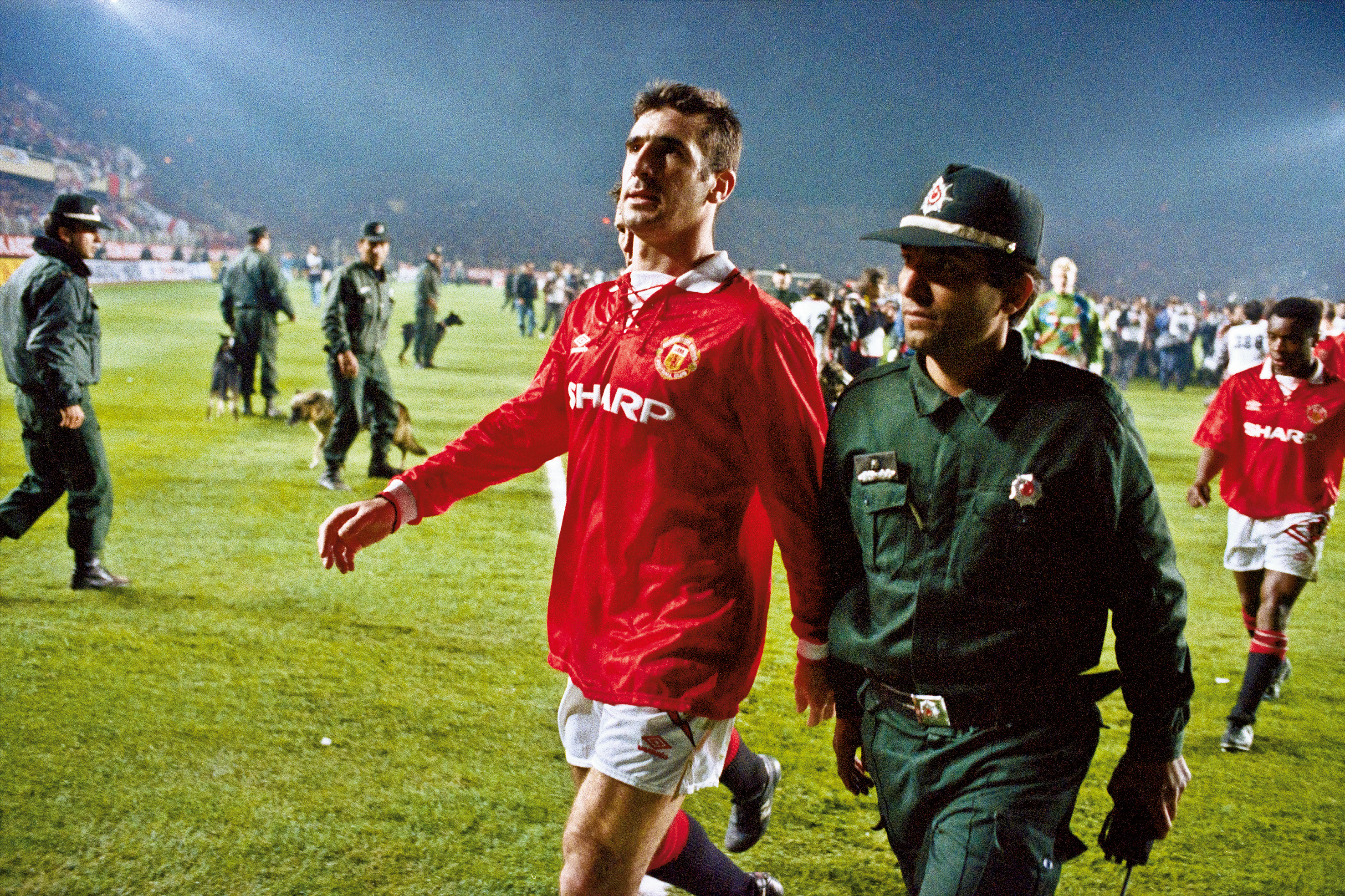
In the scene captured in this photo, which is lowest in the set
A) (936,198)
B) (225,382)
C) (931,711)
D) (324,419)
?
(225,382)

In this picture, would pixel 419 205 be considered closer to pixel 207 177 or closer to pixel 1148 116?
pixel 207 177

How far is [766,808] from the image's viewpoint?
3.47m

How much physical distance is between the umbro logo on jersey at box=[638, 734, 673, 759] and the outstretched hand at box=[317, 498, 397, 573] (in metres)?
0.85

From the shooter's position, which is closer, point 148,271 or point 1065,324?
point 1065,324

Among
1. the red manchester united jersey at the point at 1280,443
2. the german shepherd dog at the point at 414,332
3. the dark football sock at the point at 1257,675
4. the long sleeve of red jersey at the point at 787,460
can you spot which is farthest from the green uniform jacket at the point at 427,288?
the long sleeve of red jersey at the point at 787,460

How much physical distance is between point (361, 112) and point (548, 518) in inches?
3656

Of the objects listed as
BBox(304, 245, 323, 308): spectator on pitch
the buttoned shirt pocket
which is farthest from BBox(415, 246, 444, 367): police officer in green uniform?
the buttoned shirt pocket

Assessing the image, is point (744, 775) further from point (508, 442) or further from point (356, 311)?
point (356, 311)

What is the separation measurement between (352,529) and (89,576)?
4.49 metres

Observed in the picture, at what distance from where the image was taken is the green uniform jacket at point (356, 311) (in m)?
8.92

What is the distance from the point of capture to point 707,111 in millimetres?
2656

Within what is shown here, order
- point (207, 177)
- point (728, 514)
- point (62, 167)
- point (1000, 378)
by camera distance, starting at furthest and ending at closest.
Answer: point (207, 177), point (62, 167), point (728, 514), point (1000, 378)

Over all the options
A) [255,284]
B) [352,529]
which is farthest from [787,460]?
[255,284]

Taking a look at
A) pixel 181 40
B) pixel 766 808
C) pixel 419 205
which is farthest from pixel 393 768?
pixel 181 40
